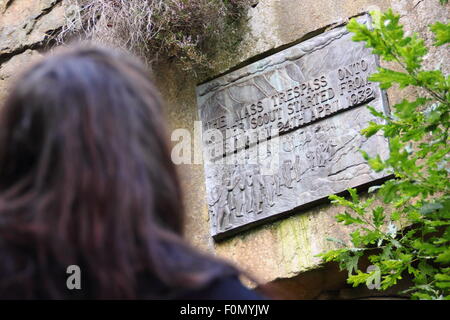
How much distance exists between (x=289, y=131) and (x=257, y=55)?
54cm

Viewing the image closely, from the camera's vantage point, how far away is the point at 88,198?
881 mm

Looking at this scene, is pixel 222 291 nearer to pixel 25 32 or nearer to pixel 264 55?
pixel 264 55

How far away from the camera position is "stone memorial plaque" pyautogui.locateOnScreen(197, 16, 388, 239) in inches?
147

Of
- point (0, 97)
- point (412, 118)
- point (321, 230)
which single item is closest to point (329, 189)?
point (321, 230)

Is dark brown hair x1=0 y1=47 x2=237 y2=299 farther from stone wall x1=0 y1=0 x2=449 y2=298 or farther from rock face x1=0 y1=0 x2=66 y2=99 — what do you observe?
rock face x1=0 y1=0 x2=66 y2=99

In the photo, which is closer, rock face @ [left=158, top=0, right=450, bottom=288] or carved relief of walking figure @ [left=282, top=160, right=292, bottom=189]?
rock face @ [left=158, top=0, right=450, bottom=288]

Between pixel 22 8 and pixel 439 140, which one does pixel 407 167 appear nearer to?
pixel 439 140

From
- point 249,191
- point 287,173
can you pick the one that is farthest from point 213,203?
point 287,173

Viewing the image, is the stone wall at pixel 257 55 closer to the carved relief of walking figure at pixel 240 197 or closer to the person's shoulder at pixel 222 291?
the carved relief of walking figure at pixel 240 197

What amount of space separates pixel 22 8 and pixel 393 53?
335cm

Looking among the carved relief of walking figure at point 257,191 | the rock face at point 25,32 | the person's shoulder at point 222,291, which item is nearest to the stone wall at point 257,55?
the rock face at point 25,32

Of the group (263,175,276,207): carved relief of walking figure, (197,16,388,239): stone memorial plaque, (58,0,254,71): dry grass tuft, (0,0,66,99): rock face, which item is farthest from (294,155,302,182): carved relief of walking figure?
(0,0,66,99): rock face

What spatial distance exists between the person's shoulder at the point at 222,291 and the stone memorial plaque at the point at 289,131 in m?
2.67

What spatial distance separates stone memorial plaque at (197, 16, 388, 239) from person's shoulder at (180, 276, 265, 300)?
2.67m
